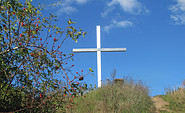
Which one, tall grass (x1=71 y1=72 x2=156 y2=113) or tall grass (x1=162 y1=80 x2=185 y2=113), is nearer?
tall grass (x1=71 y1=72 x2=156 y2=113)

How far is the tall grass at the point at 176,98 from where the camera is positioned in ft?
37.9

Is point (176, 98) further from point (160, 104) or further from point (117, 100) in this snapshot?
point (117, 100)

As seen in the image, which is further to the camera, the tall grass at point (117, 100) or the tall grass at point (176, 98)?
the tall grass at point (176, 98)

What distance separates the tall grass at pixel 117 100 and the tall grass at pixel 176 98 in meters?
1.55

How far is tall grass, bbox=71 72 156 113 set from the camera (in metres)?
9.38

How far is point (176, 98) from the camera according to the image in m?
12.5

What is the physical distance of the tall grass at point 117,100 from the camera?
9.38 m

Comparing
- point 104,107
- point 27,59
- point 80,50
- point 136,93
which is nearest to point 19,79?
point 27,59

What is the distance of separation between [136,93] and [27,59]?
7082 millimetres

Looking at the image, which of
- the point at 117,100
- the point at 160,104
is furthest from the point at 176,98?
the point at 117,100

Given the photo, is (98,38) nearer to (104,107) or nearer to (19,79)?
(104,107)

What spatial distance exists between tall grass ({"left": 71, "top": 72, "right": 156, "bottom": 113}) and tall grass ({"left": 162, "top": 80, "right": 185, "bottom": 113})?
5.07 ft

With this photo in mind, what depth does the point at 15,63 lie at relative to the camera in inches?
203

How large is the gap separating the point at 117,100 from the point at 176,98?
4.75 metres
